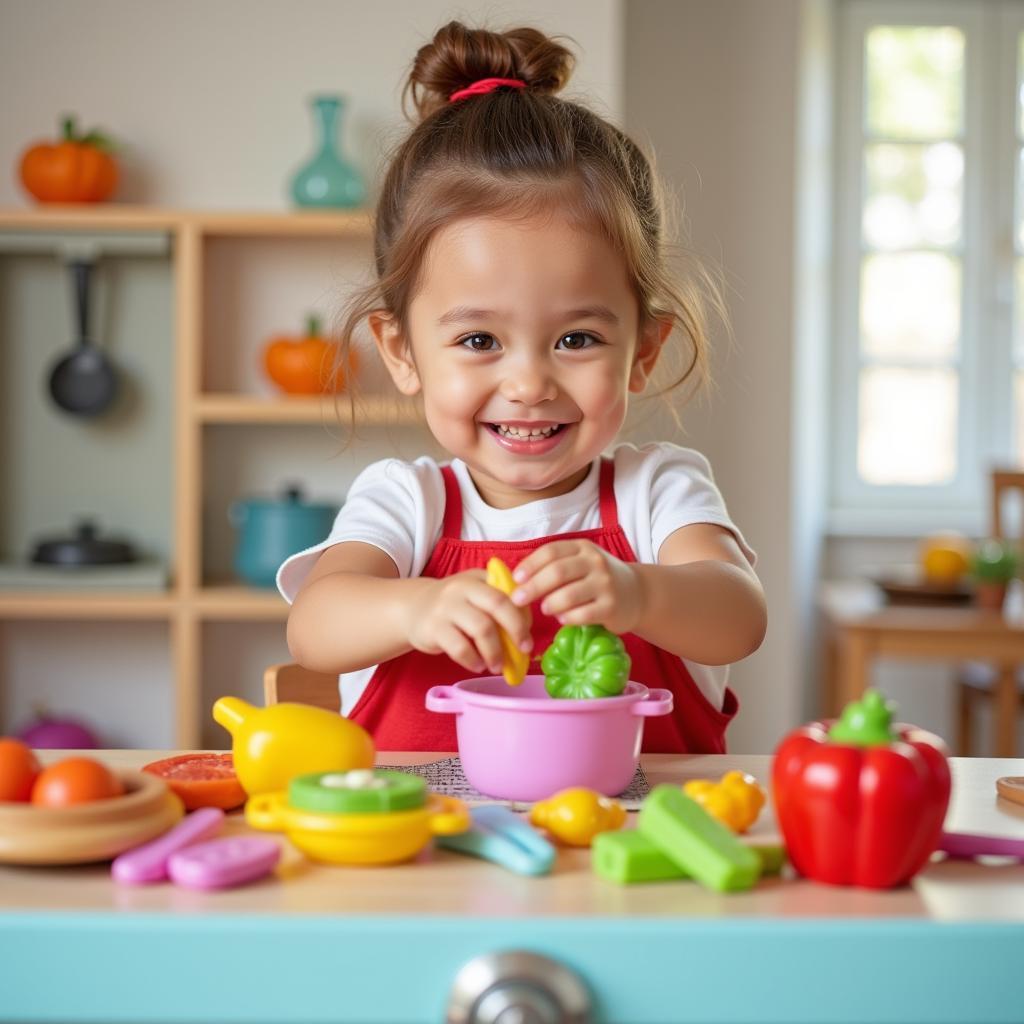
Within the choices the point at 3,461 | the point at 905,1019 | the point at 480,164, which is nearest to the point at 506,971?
the point at 905,1019

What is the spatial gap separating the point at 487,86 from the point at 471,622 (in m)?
0.67

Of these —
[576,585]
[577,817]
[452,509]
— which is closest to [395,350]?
[452,509]

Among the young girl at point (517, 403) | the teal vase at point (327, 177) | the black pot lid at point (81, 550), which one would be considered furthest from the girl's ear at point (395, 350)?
the black pot lid at point (81, 550)

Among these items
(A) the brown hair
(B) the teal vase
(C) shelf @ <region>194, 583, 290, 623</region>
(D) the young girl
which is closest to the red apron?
(D) the young girl

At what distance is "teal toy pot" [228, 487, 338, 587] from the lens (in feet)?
9.52

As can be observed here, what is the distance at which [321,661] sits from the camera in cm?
111

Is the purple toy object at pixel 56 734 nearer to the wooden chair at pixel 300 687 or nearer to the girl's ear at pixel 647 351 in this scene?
the wooden chair at pixel 300 687

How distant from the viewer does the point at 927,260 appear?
429cm

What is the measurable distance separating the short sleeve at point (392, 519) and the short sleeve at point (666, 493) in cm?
18

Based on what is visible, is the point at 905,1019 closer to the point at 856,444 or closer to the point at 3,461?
the point at 3,461

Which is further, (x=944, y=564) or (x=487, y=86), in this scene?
(x=944, y=564)

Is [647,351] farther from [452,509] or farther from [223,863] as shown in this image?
[223,863]

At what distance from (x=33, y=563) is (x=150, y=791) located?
2.56 meters

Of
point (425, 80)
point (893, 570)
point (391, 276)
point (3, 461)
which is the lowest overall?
point (893, 570)
